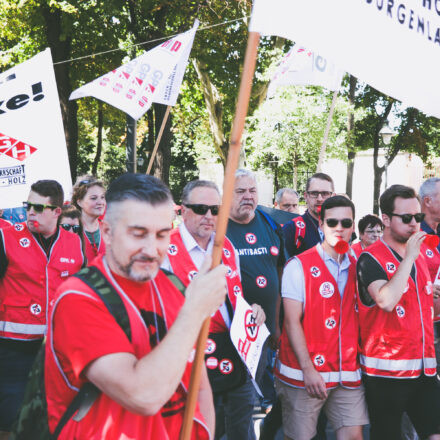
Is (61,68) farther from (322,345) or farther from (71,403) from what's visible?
(71,403)

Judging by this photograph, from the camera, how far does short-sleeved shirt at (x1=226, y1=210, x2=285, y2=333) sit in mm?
4105

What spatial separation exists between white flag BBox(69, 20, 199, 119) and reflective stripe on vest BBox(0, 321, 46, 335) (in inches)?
127

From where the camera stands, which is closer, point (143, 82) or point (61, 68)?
point (143, 82)

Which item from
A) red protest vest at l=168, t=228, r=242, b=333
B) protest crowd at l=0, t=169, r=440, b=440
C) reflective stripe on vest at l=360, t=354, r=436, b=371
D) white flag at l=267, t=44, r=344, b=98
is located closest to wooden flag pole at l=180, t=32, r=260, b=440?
protest crowd at l=0, t=169, r=440, b=440

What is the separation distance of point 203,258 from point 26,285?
1.32m

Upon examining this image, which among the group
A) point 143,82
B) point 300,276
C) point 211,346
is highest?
point 143,82

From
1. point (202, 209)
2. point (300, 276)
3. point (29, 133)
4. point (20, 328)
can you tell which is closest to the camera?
point (300, 276)

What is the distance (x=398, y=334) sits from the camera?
3.30 m

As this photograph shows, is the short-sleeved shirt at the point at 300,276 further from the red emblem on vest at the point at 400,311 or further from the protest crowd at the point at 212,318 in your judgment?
the red emblem on vest at the point at 400,311

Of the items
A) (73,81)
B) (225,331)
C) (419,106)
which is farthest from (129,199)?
(73,81)

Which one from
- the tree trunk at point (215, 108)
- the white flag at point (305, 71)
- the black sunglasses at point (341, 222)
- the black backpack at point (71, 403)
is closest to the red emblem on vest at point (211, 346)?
the black sunglasses at point (341, 222)

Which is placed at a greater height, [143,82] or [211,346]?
[143,82]

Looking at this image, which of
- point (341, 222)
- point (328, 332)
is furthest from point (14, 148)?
point (328, 332)

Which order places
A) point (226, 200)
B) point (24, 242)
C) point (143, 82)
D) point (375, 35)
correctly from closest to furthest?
point (226, 200)
point (375, 35)
point (24, 242)
point (143, 82)
